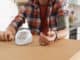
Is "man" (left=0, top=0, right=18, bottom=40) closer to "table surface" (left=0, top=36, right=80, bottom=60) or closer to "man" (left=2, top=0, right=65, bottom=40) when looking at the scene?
"man" (left=2, top=0, right=65, bottom=40)

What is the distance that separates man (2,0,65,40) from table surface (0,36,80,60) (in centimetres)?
15

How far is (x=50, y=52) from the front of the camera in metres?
0.72

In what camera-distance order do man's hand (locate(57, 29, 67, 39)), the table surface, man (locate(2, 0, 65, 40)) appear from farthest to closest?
man (locate(2, 0, 65, 40)) < man's hand (locate(57, 29, 67, 39)) < the table surface

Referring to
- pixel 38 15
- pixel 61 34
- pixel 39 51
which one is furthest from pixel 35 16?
pixel 39 51

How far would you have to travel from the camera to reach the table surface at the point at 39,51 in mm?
674

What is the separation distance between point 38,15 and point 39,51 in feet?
1.89

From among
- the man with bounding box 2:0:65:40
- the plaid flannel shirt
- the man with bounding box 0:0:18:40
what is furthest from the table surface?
the man with bounding box 0:0:18:40

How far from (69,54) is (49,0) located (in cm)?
52

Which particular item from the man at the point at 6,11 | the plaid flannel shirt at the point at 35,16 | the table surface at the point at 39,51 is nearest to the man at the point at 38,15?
the plaid flannel shirt at the point at 35,16

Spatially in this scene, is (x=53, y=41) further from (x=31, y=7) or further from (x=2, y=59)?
(x=31, y=7)

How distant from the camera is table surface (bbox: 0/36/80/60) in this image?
2.21ft

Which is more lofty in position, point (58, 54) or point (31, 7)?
point (31, 7)

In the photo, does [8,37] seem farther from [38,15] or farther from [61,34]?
[38,15]

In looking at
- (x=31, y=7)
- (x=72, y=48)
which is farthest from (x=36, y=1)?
(x=72, y=48)
